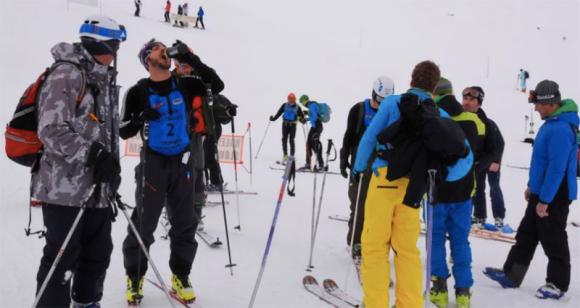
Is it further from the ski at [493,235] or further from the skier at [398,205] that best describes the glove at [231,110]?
the ski at [493,235]

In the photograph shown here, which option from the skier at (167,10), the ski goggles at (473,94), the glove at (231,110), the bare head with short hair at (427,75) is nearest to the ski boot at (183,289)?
the glove at (231,110)

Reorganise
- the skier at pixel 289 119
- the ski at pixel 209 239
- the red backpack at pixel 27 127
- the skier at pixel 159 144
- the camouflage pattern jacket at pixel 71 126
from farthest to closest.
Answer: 1. the skier at pixel 289 119
2. the ski at pixel 209 239
3. the skier at pixel 159 144
4. the red backpack at pixel 27 127
5. the camouflage pattern jacket at pixel 71 126

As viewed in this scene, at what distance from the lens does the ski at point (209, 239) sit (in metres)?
5.69

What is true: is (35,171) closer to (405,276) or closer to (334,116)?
(405,276)

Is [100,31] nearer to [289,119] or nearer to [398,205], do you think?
[398,205]

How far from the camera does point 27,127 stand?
9.25 feet

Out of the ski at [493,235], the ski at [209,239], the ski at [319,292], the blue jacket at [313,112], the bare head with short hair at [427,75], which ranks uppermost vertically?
the bare head with short hair at [427,75]

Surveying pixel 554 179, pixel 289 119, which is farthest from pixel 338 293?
pixel 289 119

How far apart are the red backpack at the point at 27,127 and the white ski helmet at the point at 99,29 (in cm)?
23

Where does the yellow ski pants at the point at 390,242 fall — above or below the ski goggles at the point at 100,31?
below

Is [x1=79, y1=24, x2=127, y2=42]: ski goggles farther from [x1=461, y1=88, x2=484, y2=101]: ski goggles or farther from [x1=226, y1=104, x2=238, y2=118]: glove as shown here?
[x1=461, y1=88, x2=484, y2=101]: ski goggles

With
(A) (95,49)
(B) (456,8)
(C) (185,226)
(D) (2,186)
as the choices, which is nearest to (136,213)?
(C) (185,226)

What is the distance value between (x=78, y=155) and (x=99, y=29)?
0.82 m

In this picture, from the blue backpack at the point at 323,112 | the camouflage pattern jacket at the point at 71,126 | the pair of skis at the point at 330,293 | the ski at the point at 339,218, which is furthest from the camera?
the blue backpack at the point at 323,112
